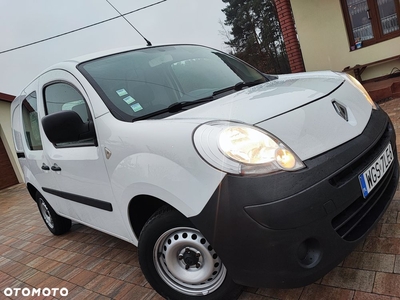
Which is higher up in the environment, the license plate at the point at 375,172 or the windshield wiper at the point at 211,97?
the windshield wiper at the point at 211,97

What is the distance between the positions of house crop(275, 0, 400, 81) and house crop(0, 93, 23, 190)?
9.94m

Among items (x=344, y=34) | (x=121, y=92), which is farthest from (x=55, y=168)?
(x=344, y=34)

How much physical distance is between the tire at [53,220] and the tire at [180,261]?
7.86ft

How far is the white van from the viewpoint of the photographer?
1.33 m

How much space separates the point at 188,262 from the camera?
5.81 feet

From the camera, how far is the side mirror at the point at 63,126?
1.93 meters

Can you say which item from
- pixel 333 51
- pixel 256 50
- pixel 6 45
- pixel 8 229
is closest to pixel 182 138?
pixel 8 229

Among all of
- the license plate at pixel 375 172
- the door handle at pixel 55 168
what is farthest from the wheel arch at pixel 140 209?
the license plate at pixel 375 172

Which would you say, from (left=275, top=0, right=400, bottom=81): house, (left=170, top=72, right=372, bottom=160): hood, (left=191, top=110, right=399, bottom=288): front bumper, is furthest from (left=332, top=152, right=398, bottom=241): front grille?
(left=275, top=0, right=400, bottom=81): house

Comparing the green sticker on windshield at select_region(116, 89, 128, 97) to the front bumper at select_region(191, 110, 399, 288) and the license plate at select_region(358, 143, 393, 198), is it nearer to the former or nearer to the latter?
the front bumper at select_region(191, 110, 399, 288)

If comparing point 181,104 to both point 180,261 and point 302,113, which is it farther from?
point 180,261

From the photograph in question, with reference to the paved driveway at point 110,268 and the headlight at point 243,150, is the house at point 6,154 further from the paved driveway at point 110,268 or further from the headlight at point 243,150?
the headlight at point 243,150

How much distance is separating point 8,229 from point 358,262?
5.44 metres

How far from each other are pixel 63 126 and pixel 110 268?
4.54ft
